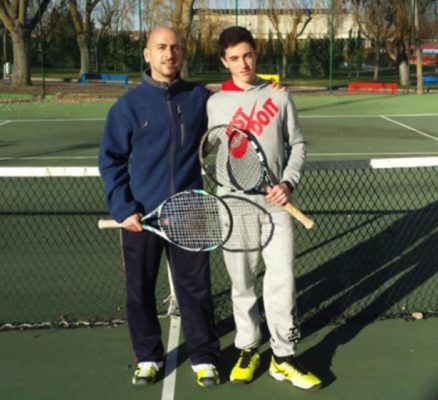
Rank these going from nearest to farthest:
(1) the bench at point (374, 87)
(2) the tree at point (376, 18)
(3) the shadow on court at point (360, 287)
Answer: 1. (3) the shadow on court at point (360, 287)
2. (1) the bench at point (374, 87)
3. (2) the tree at point (376, 18)

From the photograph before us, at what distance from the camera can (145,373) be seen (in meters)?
3.88

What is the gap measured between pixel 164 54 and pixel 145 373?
1.63 metres

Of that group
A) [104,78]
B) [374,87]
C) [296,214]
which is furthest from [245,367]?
[104,78]

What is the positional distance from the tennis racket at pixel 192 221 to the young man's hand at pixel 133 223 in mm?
31

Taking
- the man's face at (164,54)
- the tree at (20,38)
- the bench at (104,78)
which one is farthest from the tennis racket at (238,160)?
the bench at (104,78)

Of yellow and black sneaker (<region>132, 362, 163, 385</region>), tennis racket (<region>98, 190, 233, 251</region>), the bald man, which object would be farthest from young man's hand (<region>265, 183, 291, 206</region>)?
yellow and black sneaker (<region>132, 362, 163, 385</region>)

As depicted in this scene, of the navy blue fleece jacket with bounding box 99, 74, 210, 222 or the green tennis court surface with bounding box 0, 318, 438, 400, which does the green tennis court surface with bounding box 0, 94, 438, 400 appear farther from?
the navy blue fleece jacket with bounding box 99, 74, 210, 222

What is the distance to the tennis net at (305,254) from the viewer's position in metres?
4.86

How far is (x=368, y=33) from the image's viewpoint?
130 ft

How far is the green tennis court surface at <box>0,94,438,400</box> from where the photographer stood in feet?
12.9

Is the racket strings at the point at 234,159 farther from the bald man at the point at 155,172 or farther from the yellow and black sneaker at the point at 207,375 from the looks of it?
the yellow and black sneaker at the point at 207,375

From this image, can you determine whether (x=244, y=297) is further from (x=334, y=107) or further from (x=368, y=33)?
(x=368, y=33)

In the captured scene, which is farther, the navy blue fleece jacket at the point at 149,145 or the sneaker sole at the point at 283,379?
the sneaker sole at the point at 283,379

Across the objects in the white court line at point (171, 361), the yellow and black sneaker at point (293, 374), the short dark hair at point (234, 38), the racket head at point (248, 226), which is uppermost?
the short dark hair at point (234, 38)
